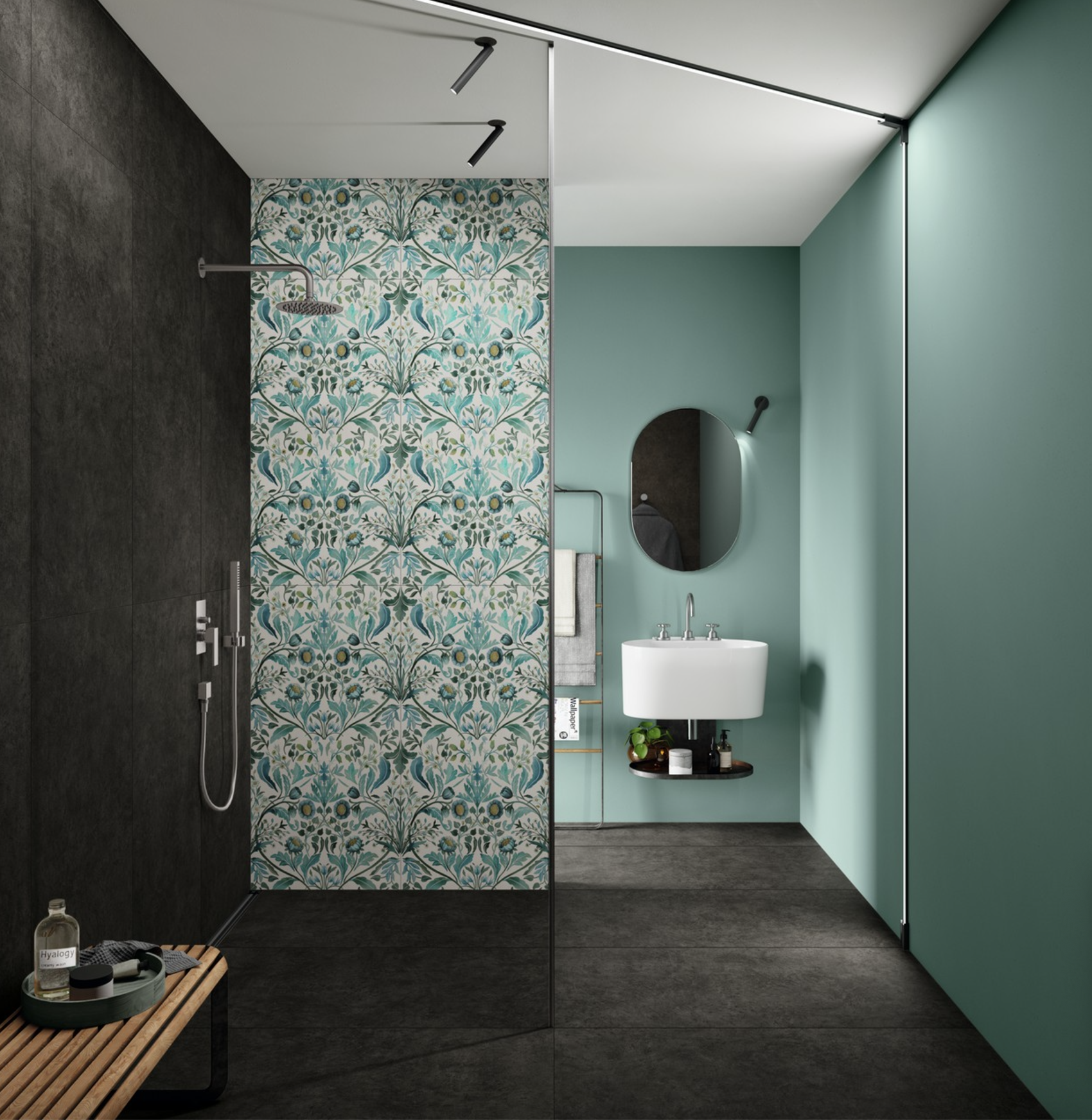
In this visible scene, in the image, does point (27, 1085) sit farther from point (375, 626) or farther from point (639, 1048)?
point (375, 626)

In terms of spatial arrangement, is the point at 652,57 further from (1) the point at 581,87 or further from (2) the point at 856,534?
(2) the point at 856,534

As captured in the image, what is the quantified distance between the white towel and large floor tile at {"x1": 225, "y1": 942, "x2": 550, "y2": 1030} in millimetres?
1475

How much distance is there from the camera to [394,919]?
337cm

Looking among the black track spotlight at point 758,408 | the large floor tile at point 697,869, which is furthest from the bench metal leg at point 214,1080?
the black track spotlight at point 758,408

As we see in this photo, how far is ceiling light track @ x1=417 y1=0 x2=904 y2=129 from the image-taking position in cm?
246

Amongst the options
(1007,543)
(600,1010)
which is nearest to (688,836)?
(600,1010)

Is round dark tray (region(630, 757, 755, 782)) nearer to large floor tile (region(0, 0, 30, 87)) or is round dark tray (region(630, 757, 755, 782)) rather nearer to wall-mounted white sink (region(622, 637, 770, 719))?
wall-mounted white sink (region(622, 637, 770, 719))

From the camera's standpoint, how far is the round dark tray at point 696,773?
4137mm

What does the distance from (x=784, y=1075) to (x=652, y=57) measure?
8.35ft

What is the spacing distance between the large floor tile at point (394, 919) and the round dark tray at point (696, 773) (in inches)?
29.6

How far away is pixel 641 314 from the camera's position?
14.7 feet

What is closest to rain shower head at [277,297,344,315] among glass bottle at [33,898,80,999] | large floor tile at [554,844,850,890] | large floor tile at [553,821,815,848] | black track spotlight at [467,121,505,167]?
black track spotlight at [467,121,505,167]

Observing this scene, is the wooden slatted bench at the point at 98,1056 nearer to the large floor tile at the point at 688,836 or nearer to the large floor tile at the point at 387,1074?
the large floor tile at the point at 387,1074

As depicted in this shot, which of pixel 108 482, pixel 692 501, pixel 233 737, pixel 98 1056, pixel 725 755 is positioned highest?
pixel 692 501
